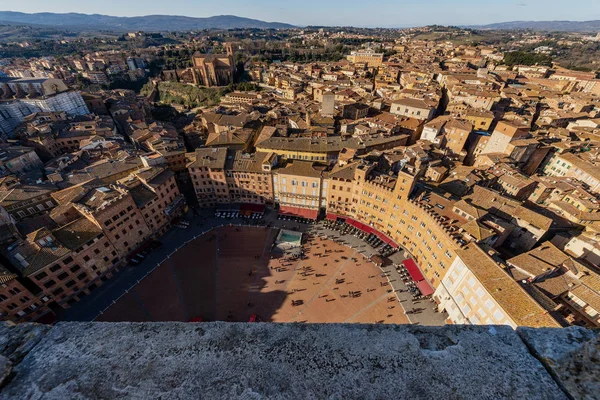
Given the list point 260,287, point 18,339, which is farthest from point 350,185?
point 18,339

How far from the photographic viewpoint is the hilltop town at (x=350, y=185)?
3772 cm

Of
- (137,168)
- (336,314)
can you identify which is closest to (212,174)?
(137,168)

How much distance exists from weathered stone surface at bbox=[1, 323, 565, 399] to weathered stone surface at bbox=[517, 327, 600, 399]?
251 mm

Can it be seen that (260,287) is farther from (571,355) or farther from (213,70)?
(213,70)

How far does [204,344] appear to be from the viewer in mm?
5859

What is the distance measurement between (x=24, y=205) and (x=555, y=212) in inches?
4231

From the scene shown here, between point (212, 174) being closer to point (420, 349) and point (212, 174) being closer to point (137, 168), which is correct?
point (137, 168)

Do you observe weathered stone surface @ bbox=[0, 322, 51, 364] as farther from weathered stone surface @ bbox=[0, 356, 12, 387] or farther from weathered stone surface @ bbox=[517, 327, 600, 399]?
weathered stone surface @ bbox=[517, 327, 600, 399]

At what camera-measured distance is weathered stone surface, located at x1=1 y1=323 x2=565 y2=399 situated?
16.6ft

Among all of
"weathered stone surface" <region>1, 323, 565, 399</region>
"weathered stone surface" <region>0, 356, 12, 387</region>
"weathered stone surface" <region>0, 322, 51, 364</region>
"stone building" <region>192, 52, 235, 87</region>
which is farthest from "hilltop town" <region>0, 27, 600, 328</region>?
"stone building" <region>192, 52, 235, 87</region>

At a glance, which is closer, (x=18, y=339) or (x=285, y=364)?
(x=285, y=364)

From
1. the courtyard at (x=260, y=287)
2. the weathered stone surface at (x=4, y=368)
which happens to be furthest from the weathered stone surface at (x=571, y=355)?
the courtyard at (x=260, y=287)

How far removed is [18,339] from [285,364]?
6.42 metres

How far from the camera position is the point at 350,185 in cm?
5459
